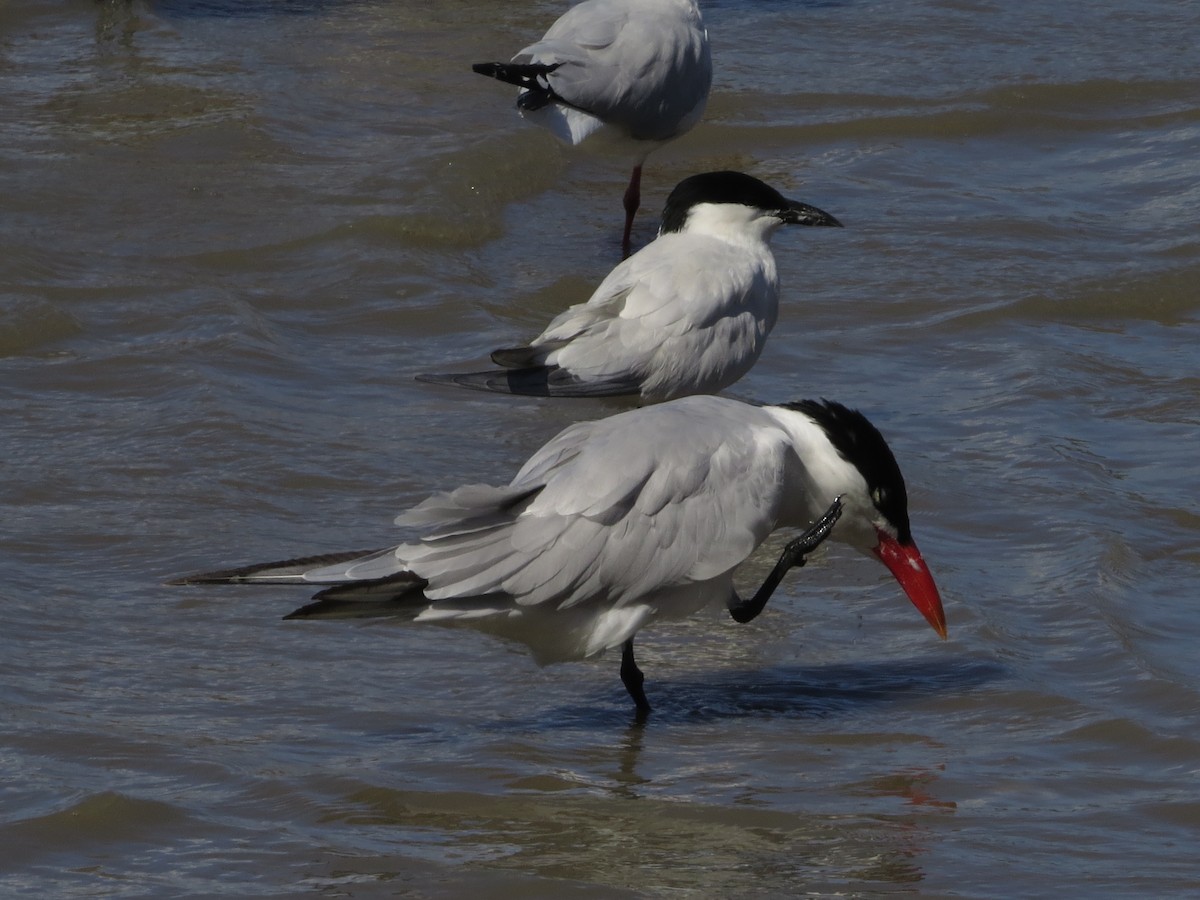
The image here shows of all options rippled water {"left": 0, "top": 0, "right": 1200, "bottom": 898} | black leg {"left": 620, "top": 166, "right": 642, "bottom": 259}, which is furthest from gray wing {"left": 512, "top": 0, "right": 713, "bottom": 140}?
rippled water {"left": 0, "top": 0, "right": 1200, "bottom": 898}

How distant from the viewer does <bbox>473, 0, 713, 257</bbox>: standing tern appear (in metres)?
8.61

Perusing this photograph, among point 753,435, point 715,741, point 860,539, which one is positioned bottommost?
point 715,741

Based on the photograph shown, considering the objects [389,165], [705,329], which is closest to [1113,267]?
[705,329]

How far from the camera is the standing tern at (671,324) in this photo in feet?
21.0

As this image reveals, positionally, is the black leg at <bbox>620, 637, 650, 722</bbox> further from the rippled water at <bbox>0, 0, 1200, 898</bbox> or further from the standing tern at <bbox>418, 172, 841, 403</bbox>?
the standing tern at <bbox>418, 172, 841, 403</bbox>

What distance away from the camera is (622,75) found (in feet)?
28.8

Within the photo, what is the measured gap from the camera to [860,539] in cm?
525

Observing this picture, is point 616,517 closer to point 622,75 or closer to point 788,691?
point 788,691

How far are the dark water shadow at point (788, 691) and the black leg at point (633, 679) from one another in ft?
0.09

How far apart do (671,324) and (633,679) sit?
→ 184 cm

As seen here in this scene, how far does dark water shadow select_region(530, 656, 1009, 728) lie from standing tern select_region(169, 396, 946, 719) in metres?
0.13

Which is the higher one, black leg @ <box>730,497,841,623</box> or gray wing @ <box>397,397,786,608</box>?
gray wing @ <box>397,397,786,608</box>

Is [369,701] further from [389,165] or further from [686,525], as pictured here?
[389,165]

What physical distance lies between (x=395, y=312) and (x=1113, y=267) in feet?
10.2
